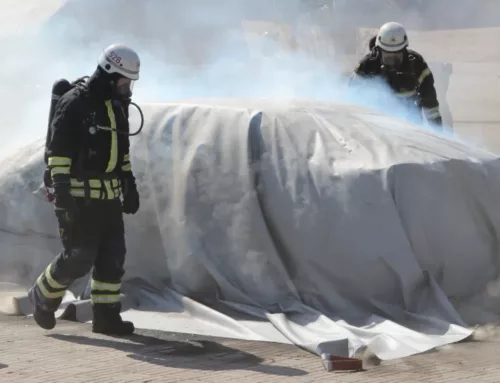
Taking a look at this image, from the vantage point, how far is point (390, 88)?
8.94m

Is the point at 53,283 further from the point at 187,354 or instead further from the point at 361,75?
the point at 361,75

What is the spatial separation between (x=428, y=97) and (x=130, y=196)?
3473mm

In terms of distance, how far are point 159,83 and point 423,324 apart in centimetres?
469

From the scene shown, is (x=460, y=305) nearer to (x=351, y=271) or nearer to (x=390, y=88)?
(x=351, y=271)

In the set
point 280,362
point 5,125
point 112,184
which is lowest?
point 280,362

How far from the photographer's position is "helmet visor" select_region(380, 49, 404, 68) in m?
9.04

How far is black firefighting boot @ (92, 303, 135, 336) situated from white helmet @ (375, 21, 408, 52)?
3798 millimetres

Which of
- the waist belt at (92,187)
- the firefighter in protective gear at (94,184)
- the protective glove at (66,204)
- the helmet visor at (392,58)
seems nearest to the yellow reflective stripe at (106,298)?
the firefighter in protective gear at (94,184)

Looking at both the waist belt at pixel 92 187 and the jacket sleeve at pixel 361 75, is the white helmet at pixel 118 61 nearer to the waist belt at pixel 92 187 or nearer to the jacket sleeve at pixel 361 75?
the waist belt at pixel 92 187

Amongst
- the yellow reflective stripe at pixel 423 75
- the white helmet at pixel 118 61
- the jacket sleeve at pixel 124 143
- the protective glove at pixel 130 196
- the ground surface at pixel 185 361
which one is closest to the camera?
the ground surface at pixel 185 361

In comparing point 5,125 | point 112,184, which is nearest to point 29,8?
point 5,125

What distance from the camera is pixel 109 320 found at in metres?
6.20

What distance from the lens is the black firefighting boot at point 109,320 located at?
244 inches

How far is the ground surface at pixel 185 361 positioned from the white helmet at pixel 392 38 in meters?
3.44
